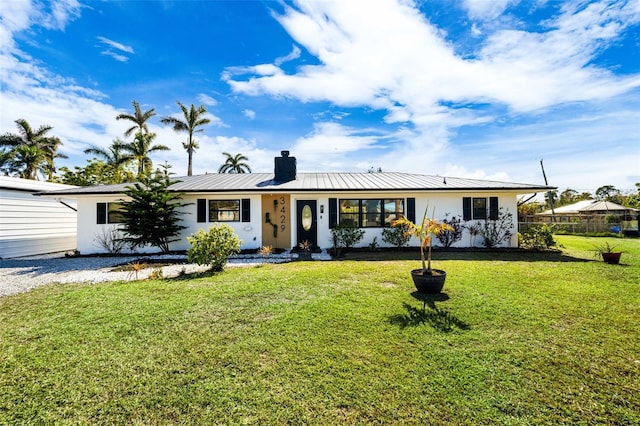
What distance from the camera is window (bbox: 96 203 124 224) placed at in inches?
438

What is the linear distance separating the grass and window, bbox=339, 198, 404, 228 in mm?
5669

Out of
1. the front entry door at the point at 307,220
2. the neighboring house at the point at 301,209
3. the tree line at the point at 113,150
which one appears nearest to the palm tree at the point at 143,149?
the tree line at the point at 113,150

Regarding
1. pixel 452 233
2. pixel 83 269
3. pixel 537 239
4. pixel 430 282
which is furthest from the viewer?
pixel 452 233

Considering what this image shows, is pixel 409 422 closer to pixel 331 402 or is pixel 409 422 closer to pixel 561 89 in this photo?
pixel 331 402

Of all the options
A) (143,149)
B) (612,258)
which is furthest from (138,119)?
(612,258)

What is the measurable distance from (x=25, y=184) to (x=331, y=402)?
16.0m

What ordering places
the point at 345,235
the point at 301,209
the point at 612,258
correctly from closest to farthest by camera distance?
1. the point at 612,258
2. the point at 345,235
3. the point at 301,209

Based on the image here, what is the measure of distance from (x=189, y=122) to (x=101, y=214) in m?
15.4

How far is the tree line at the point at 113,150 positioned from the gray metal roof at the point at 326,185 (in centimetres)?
1301

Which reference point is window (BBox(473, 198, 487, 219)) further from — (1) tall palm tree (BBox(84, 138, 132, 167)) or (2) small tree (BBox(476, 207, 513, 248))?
(1) tall palm tree (BBox(84, 138, 132, 167))

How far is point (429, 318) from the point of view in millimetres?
4105

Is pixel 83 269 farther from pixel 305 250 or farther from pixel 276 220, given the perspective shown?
pixel 305 250

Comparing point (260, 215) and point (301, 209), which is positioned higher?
Result: point (301, 209)

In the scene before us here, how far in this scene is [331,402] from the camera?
7.97 feet
